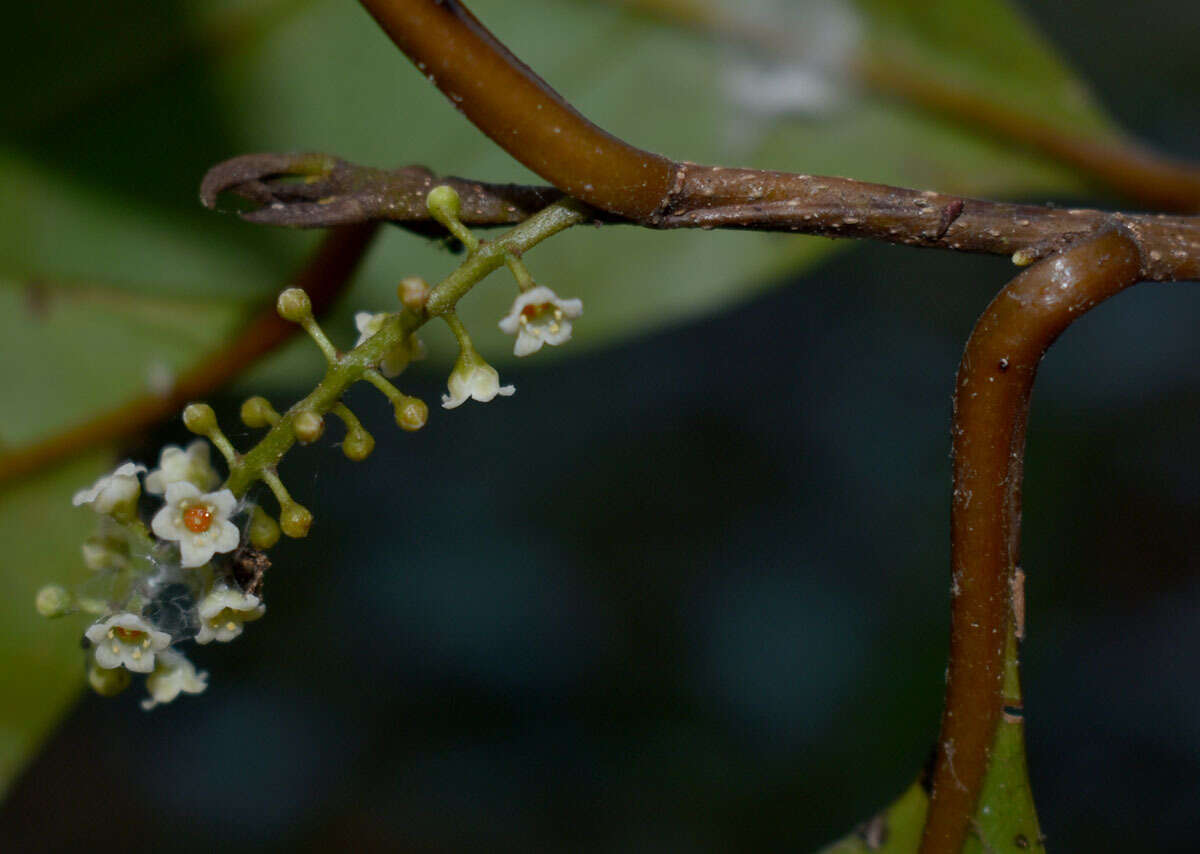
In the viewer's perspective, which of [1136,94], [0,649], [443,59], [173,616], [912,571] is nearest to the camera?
[443,59]

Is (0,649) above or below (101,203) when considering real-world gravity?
below

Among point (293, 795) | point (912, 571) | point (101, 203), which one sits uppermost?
point (101, 203)

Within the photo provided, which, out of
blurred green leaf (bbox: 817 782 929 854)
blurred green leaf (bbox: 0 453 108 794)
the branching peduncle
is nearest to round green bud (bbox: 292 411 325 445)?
the branching peduncle

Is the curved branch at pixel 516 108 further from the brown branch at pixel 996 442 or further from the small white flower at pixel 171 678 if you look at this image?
the small white flower at pixel 171 678

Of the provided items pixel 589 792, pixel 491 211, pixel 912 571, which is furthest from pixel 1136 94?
pixel 491 211

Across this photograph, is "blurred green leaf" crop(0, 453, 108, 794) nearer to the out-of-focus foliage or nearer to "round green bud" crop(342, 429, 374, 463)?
the out-of-focus foliage

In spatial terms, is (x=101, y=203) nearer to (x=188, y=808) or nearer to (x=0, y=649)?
(x=0, y=649)

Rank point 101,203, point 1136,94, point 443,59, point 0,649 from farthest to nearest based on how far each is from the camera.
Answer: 1. point 1136,94
2. point 101,203
3. point 0,649
4. point 443,59
